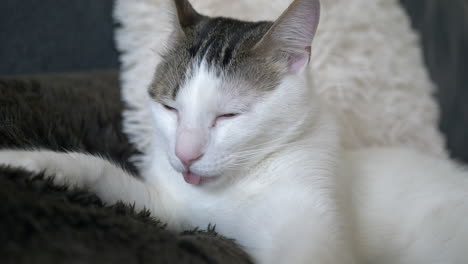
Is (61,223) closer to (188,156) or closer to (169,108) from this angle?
(188,156)

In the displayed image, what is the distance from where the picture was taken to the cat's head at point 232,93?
0.82 meters

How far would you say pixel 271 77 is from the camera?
0.92m

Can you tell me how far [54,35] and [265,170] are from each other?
1.18 metres

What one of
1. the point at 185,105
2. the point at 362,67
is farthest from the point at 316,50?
the point at 185,105

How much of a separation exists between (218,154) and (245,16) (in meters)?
0.82

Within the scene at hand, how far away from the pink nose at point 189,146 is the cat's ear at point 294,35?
0.90 feet

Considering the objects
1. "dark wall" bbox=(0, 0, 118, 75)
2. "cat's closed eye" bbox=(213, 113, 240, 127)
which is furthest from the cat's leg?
"dark wall" bbox=(0, 0, 118, 75)

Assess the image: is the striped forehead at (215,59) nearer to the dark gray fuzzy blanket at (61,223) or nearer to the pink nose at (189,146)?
the pink nose at (189,146)

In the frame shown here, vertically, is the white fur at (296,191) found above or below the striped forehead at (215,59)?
below

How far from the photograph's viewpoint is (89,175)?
84cm

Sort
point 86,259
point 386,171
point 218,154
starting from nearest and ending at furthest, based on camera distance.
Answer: point 86,259 → point 218,154 → point 386,171

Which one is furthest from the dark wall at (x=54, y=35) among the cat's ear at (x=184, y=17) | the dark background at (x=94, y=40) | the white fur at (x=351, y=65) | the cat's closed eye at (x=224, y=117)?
the cat's closed eye at (x=224, y=117)

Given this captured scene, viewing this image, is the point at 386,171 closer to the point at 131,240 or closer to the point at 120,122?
the point at 131,240

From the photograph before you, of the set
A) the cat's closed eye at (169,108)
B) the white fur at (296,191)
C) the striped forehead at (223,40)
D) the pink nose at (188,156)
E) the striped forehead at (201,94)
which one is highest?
the striped forehead at (223,40)
